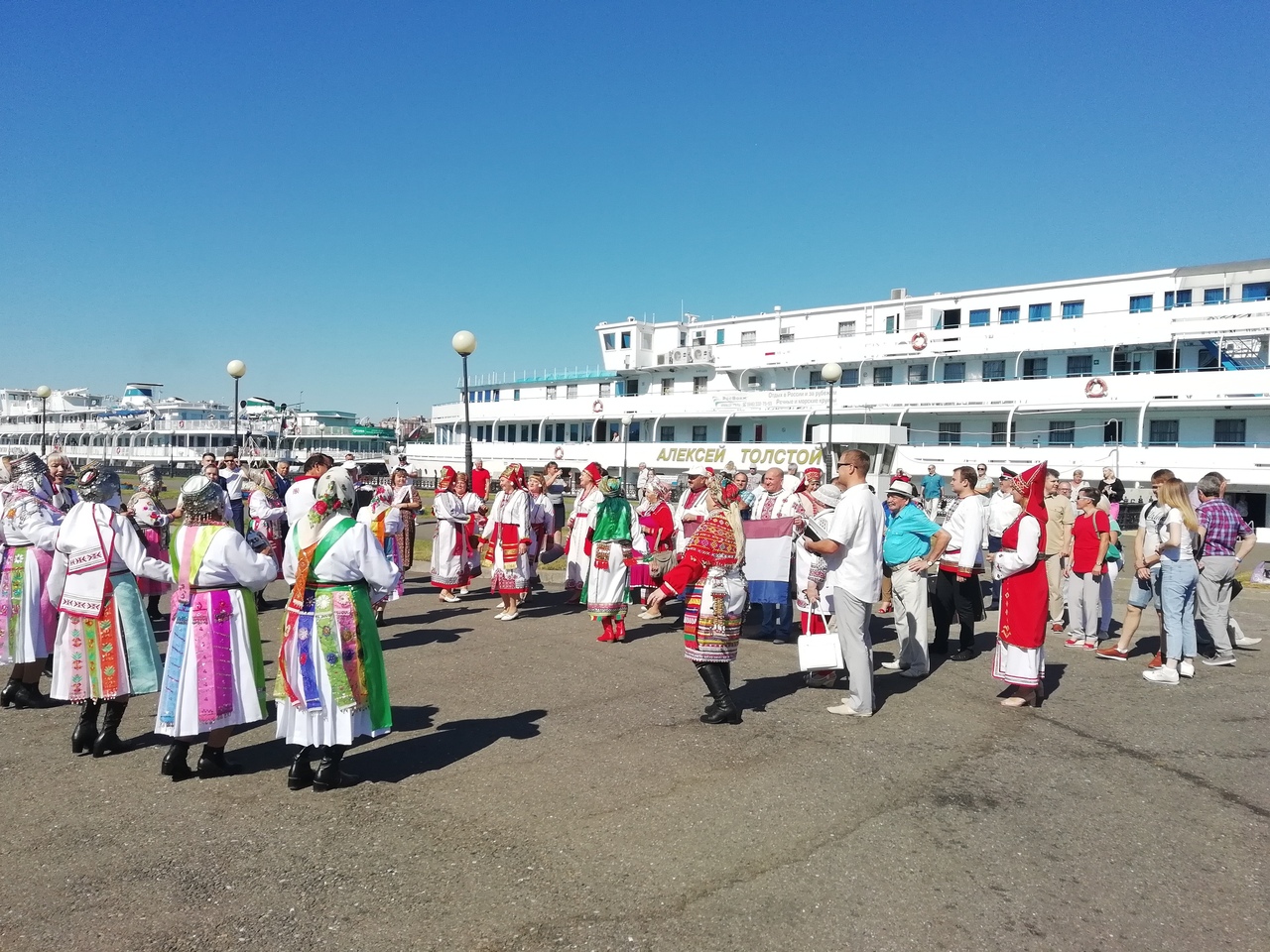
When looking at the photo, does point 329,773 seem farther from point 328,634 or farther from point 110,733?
point 110,733

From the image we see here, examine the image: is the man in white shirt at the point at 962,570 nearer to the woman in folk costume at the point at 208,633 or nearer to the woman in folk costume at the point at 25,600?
the woman in folk costume at the point at 208,633

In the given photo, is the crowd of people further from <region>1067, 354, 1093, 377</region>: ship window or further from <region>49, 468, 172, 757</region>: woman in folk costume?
<region>1067, 354, 1093, 377</region>: ship window

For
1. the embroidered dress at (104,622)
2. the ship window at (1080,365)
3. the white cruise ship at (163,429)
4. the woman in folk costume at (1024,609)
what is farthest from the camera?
the white cruise ship at (163,429)

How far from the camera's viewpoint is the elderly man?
9633 millimetres

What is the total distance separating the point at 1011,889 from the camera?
12.6 feet

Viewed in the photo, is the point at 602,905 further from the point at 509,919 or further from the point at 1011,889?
the point at 1011,889

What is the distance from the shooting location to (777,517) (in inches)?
389

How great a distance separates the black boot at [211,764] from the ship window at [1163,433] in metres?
31.0

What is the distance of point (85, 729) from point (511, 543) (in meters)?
5.59

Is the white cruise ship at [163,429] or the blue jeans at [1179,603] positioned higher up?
the white cruise ship at [163,429]

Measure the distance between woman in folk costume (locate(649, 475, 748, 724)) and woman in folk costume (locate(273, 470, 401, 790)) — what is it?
2.26m

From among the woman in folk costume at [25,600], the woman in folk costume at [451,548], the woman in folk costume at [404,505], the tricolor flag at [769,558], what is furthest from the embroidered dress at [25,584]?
the tricolor flag at [769,558]

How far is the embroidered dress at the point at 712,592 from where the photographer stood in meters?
6.23

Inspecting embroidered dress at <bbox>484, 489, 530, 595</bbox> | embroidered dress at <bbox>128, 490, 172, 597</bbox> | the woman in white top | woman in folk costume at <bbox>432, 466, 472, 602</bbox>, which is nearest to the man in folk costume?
embroidered dress at <bbox>484, 489, 530, 595</bbox>
